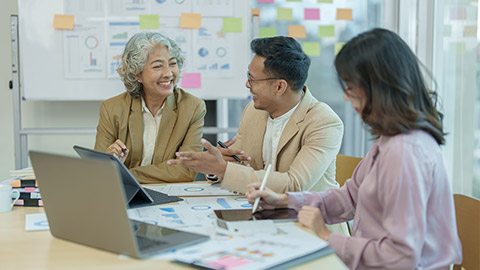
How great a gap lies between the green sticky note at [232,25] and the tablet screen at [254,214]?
187 centimetres

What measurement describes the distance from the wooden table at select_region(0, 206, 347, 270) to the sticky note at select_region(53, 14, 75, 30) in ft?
6.51

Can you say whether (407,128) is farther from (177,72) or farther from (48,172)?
(177,72)

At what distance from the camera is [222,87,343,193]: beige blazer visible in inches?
66.8

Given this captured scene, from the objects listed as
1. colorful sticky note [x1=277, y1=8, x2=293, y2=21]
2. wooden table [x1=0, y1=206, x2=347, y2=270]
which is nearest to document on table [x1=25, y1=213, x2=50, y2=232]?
wooden table [x1=0, y1=206, x2=347, y2=270]

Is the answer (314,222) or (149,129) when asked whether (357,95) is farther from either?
(149,129)

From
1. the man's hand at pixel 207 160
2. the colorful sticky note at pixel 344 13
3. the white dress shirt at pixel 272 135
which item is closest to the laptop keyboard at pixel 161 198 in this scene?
the man's hand at pixel 207 160

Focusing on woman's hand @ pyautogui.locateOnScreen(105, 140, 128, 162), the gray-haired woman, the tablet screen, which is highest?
the gray-haired woman

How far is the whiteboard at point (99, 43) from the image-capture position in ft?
9.95

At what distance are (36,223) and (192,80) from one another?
6.08ft

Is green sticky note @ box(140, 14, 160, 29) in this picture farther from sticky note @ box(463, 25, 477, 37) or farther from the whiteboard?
sticky note @ box(463, 25, 477, 37)

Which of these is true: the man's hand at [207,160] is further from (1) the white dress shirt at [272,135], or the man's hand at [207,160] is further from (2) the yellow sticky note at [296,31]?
(2) the yellow sticky note at [296,31]

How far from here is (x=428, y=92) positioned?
1239 mm

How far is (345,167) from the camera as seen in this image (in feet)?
8.07

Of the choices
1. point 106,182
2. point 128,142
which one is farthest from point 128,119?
point 106,182
